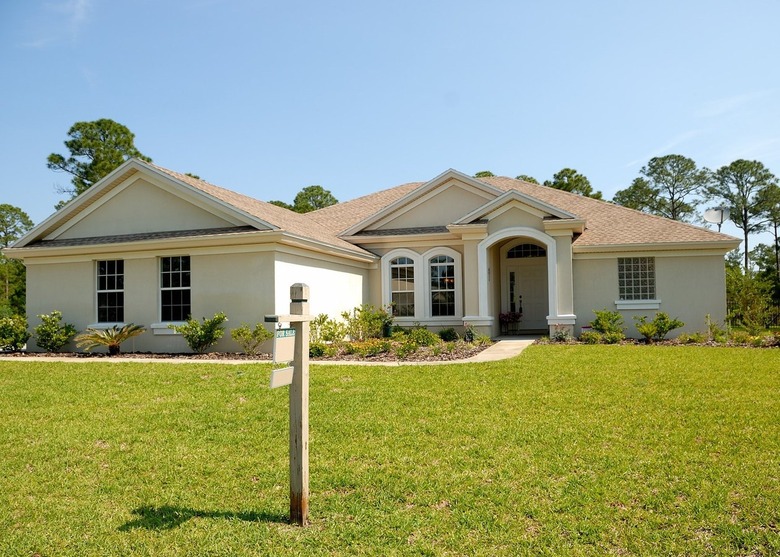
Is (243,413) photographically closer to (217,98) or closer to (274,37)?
(274,37)

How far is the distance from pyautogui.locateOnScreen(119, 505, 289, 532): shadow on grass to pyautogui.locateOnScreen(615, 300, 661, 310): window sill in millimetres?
16279

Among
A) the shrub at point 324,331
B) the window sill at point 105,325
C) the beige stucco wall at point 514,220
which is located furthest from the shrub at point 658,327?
the window sill at point 105,325

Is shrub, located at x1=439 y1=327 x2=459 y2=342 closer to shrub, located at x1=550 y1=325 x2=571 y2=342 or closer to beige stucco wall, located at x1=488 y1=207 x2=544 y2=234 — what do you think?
shrub, located at x1=550 y1=325 x2=571 y2=342

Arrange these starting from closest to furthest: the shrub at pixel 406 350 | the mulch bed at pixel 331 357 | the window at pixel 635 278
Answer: the mulch bed at pixel 331 357 → the shrub at pixel 406 350 → the window at pixel 635 278

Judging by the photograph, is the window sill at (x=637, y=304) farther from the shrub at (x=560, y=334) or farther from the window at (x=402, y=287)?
the window at (x=402, y=287)

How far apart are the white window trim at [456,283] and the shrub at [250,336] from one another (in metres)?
6.67

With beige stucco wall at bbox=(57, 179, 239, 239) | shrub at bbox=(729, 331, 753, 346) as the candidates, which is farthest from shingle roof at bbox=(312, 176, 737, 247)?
beige stucco wall at bbox=(57, 179, 239, 239)

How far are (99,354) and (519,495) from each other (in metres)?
13.9

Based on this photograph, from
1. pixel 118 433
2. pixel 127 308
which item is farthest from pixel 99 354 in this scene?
pixel 118 433

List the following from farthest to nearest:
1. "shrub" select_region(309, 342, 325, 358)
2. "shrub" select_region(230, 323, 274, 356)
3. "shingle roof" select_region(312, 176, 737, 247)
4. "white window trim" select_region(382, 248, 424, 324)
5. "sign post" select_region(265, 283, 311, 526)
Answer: "white window trim" select_region(382, 248, 424, 324), "shingle roof" select_region(312, 176, 737, 247), "shrub" select_region(230, 323, 274, 356), "shrub" select_region(309, 342, 325, 358), "sign post" select_region(265, 283, 311, 526)

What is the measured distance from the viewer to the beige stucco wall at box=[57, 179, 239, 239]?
1614 centimetres

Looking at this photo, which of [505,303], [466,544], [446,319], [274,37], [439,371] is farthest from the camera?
[505,303]

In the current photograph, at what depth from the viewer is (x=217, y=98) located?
17125 millimetres

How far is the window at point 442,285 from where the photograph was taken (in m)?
19.8
